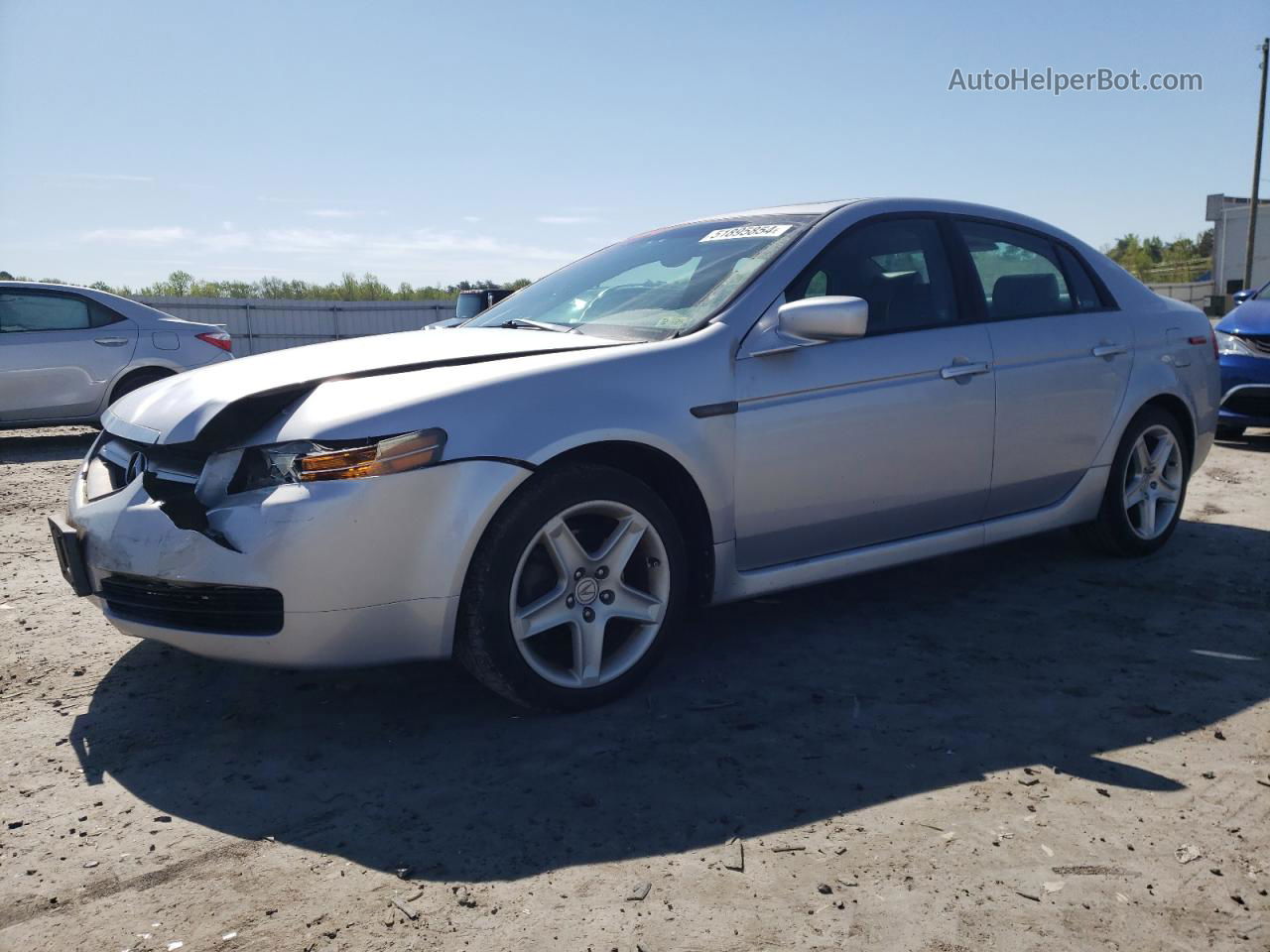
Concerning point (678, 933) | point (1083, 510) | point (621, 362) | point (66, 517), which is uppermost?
point (621, 362)

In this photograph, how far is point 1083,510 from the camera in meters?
4.86

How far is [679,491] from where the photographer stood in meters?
3.56

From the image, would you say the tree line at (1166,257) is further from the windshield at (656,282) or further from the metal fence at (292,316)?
the windshield at (656,282)

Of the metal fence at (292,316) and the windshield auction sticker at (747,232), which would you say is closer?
the windshield auction sticker at (747,232)

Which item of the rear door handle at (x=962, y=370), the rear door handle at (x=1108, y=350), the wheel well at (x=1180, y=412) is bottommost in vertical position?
the wheel well at (x=1180, y=412)

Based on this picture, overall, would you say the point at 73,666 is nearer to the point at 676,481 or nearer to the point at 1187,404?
the point at 676,481

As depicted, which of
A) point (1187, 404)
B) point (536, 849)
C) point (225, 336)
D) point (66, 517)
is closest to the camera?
point (536, 849)

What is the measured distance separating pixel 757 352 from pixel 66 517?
7.53 feet

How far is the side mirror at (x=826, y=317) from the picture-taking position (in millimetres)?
3539

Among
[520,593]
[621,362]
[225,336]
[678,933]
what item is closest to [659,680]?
[520,593]

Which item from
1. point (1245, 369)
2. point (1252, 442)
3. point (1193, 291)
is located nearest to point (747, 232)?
point (1245, 369)

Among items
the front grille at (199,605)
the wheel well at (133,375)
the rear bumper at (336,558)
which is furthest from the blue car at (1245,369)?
the wheel well at (133,375)

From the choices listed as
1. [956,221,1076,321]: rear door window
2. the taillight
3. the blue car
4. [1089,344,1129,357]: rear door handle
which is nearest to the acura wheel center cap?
[956,221,1076,321]: rear door window

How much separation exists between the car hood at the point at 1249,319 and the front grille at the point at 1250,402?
1.50 ft
